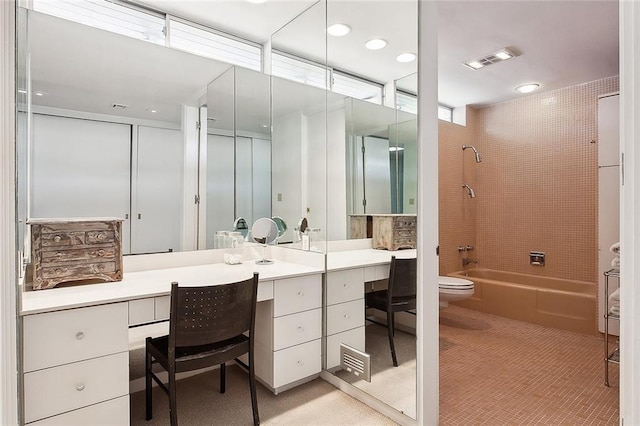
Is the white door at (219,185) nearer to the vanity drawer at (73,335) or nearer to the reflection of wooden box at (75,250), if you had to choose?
the reflection of wooden box at (75,250)

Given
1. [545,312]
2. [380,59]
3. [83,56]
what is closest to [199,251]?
[83,56]

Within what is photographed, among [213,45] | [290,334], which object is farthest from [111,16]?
[290,334]

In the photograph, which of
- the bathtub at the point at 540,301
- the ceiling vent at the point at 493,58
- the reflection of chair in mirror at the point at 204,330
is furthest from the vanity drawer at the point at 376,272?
the bathtub at the point at 540,301

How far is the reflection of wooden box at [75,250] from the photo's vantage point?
173 centimetres

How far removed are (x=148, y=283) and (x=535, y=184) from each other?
4162 millimetres

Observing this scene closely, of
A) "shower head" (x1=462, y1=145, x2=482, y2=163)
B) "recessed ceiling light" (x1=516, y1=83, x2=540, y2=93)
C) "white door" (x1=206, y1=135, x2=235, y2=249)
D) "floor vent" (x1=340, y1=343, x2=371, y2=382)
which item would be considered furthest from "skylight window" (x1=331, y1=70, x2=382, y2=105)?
"shower head" (x1=462, y1=145, x2=482, y2=163)

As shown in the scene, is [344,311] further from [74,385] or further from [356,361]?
[74,385]

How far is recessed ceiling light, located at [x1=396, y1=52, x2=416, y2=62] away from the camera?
1939mm

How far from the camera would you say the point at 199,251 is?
2.50 metres

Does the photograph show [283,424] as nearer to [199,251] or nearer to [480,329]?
[199,251]

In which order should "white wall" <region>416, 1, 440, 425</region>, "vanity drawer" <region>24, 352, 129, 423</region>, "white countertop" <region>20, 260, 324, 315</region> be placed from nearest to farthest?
"vanity drawer" <region>24, 352, 129, 423</region>, "white countertop" <region>20, 260, 324, 315</region>, "white wall" <region>416, 1, 440, 425</region>

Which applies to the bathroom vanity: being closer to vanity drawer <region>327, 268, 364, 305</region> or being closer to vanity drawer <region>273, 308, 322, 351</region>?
vanity drawer <region>273, 308, 322, 351</region>

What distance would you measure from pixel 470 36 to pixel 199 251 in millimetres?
2564

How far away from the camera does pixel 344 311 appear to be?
2326mm
